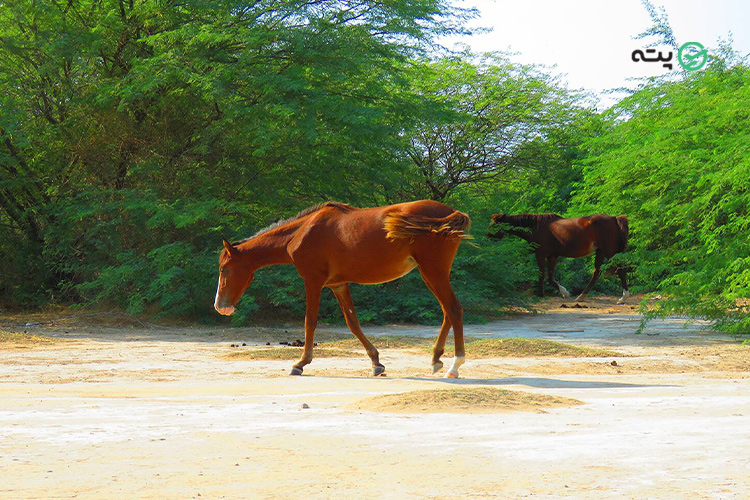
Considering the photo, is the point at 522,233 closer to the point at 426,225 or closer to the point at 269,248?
the point at 269,248

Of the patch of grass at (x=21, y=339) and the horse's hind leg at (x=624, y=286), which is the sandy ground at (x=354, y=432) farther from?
the horse's hind leg at (x=624, y=286)

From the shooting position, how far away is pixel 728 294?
14.3 meters

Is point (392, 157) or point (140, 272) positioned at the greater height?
point (392, 157)

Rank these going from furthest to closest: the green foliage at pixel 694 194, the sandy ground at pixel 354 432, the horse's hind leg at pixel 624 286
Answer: the horse's hind leg at pixel 624 286 → the green foliage at pixel 694 194 → the sandy ground at pixel 354 432

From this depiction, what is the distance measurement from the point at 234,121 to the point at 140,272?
141 inches

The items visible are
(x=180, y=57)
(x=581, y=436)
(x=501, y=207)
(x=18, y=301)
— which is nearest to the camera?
(x=581, y=436)

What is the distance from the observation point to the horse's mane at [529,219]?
25.5 meters

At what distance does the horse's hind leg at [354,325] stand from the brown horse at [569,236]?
1318 centimetres

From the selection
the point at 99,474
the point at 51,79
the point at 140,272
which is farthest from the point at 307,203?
the point at 99,474

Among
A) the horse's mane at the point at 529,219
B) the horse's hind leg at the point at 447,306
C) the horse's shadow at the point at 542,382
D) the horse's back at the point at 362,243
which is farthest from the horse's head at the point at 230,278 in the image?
the horse's mane at the point at 529,219

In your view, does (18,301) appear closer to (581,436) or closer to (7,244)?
(7,244)

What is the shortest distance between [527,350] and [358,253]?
3237 millimetres

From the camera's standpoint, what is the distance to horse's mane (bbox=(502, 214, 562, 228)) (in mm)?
25516

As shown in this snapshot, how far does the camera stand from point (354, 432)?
675 cm
